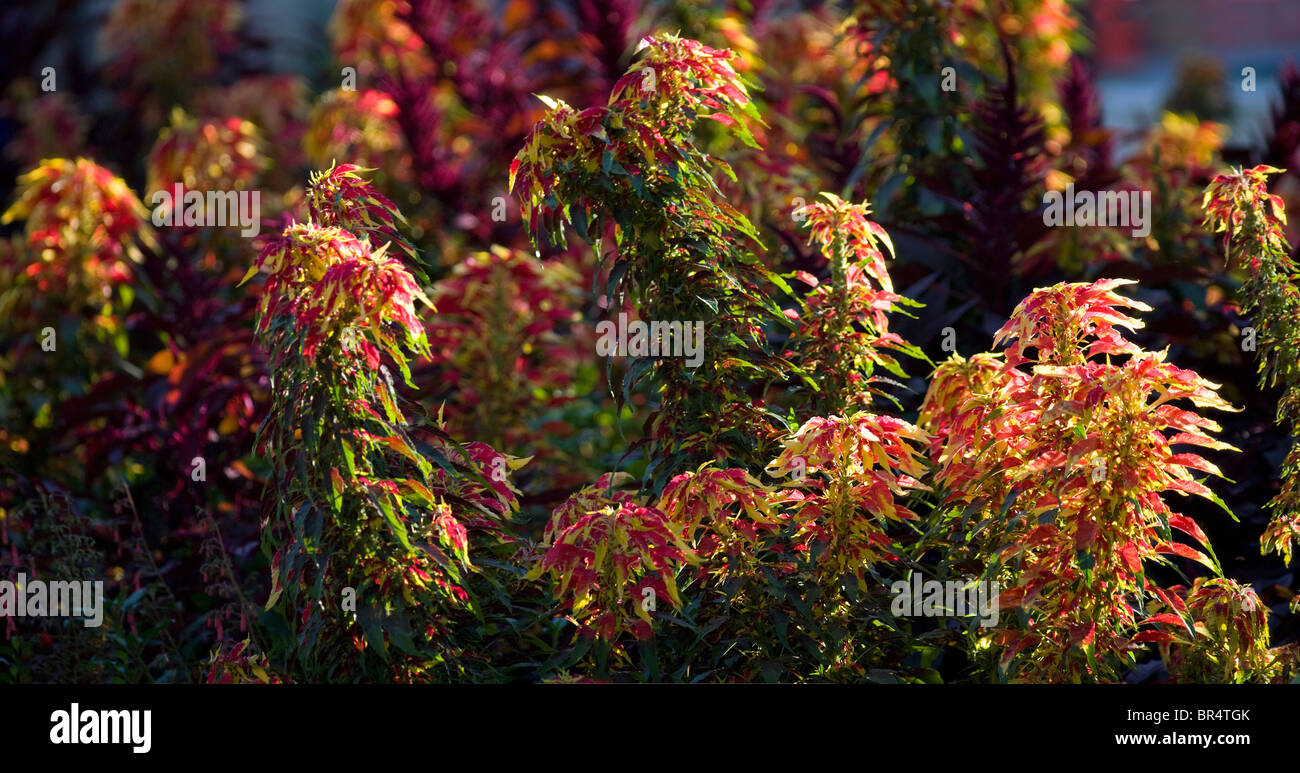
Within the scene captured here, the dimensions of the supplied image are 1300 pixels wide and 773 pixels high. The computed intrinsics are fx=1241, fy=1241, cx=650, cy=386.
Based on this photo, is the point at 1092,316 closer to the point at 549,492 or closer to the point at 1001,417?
the point at 1001,417

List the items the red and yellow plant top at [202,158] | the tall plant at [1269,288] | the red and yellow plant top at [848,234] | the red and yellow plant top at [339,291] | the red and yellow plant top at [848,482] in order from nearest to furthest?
the red and yellow plant top at [339,291]
the red and yellow plant top at [848,482]
the tall plant at [1269,288]
the red and yellow plant top at [848,234]
the red and yellow plant top at [202,158]

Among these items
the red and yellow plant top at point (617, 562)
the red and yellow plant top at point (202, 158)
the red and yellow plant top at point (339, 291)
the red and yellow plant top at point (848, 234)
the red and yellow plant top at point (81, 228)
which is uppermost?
the red and yellow plant top at point (202, 158)

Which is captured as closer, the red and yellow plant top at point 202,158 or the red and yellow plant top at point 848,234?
the red and yellow plant top at point 848,234

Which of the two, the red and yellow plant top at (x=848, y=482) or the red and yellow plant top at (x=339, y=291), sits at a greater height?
the red and yellow plant top at (x=339, y=291)

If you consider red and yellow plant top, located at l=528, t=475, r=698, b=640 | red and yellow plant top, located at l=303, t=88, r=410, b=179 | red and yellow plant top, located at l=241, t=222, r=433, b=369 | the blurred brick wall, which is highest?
the blurred brick wall

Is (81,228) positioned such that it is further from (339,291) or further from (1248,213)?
(1248,213)

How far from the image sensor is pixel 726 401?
2441mm

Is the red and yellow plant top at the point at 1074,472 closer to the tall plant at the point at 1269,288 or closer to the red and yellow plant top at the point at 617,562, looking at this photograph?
the tall plant at the point at 1269,288

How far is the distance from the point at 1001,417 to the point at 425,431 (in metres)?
1.03

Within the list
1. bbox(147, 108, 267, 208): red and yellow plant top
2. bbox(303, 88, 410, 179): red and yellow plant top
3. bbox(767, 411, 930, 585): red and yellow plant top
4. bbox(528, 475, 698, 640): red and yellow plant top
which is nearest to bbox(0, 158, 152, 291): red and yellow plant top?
bbox(147, 108, 267, 208): red and yellow plant top

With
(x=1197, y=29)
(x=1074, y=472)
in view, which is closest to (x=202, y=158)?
(x=1074, y=472)

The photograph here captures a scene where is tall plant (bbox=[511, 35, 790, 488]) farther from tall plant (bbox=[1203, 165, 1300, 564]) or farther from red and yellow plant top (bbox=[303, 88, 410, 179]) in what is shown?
red and yellow plant top (bbox=[303, 88, 410, 179])

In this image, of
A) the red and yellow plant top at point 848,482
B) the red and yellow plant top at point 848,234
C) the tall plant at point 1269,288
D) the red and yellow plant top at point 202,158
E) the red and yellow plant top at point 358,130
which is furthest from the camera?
the red and yellow plant top at point 358,130

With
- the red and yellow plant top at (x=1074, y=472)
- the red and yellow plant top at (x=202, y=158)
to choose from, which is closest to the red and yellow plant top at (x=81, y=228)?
the red and yellow plant top at (x=202, y=158)
